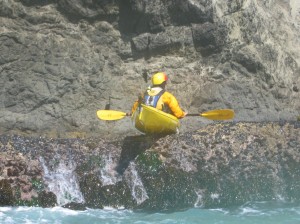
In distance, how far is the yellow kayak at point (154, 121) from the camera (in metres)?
6.90

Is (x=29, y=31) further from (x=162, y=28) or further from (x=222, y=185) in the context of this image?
(x=222, y=185)

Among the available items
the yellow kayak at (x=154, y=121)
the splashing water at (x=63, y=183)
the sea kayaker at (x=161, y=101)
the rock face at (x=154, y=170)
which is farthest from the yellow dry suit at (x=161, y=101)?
the splashing water at (x=63, y=183)

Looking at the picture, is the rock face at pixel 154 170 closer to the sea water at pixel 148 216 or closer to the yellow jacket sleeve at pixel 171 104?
the sea water at pixel 148 216

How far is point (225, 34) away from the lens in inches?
368

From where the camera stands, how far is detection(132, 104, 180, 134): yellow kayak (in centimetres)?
690

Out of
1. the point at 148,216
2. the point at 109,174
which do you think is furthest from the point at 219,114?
the point at 148,216

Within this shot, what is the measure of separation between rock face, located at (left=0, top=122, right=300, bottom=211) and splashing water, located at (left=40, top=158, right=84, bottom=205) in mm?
12

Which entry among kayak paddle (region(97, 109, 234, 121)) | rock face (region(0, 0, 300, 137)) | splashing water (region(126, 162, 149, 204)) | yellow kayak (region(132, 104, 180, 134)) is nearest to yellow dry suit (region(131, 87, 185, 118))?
yellow kayak (region(132, 104, 180, 134))

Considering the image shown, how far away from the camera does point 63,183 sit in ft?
21.5

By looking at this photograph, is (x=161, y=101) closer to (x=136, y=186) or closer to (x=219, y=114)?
(x=219, y=114)

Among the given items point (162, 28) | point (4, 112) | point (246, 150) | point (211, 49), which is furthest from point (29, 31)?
point (246, 150)

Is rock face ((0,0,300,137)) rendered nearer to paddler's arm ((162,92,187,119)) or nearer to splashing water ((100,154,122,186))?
paddler's arm ((162,92,187,119))

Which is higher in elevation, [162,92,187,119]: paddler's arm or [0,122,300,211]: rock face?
[162,92,187,119]: paddler's arm

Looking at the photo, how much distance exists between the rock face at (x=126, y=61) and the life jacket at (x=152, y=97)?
1.34 m
